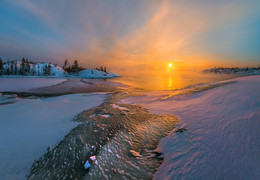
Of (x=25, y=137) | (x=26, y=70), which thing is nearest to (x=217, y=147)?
(x=25, y=137)

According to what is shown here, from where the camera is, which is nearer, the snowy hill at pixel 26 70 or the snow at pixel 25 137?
the snow at pixel 25 137

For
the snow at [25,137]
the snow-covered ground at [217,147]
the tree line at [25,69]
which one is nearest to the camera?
the snow-covered ground at [217,147]

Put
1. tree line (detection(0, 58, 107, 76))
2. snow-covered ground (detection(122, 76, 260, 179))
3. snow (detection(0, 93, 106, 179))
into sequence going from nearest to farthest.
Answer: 1. snow-covered ground (detection(122, 76, 260, 179))
2. snow (detection(0, 93, 106, 179))
3. tree line (detection(0, 58, 107, 76))

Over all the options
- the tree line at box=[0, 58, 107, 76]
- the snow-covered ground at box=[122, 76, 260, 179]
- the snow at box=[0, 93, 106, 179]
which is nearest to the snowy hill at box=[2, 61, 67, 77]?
the tree line at box=[0, 58, 107, 76]

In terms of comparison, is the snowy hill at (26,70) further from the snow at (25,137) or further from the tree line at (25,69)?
the snow at (25,137)

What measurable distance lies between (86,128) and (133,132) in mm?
2256

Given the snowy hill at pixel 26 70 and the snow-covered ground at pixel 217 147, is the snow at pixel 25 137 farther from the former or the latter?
the snowy hill at pixel 26 70

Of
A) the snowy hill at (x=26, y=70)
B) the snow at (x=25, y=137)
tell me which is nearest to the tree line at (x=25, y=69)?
the snowy hill at (x=26, y=70)

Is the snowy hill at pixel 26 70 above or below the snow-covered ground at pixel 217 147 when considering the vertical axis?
above

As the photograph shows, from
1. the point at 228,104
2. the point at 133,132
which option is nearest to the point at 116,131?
the point at 133,132

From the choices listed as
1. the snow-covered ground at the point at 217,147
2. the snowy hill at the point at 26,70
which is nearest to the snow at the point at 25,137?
the snow-covered ground at the point at 217,147

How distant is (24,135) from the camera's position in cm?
388

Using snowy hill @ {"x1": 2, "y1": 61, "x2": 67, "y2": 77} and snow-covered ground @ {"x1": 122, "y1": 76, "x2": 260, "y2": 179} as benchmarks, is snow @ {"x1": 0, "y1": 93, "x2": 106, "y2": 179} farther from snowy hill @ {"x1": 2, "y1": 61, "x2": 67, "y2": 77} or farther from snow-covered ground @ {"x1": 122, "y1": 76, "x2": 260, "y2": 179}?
snowy hill @ {"x1": 2, "y1": 61, "x2": 67, "y2": 77}

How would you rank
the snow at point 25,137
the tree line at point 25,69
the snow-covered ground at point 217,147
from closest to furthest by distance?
1. the snow-covered ground at point 217,147
2. the snow at point 25,137
3. the tree line at point 25,69
